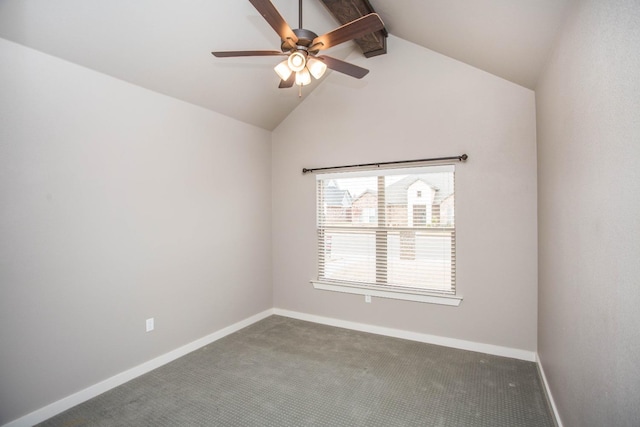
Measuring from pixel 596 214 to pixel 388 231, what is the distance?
2.36 m

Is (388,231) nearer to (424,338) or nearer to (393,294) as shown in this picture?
(393,294)

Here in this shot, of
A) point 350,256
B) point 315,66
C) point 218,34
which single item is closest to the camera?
Result: point 315,66

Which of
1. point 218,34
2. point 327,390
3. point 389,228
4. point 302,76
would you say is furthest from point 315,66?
point 327,390

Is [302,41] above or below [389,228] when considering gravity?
above

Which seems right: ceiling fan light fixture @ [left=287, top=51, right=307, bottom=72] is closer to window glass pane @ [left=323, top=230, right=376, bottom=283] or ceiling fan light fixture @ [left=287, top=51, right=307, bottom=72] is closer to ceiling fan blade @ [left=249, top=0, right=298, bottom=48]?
ceiling fan blade @ [left=249, top=0, right=298, bottom=48]

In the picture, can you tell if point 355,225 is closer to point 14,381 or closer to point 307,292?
point 307,292

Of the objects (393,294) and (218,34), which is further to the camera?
(393,294)

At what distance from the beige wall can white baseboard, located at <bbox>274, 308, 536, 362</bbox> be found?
0.05 meters

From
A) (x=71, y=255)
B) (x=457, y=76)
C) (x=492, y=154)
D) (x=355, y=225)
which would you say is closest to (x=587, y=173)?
(x=492, y=154)

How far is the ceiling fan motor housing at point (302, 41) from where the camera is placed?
200cm

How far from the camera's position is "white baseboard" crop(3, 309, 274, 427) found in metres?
2.19

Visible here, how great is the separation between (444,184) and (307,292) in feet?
7.20

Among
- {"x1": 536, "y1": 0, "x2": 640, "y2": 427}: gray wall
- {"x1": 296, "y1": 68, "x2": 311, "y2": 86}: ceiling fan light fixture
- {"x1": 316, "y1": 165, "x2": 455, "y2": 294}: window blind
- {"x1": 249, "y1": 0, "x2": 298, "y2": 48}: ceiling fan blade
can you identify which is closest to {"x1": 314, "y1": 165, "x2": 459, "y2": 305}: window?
{"x1": 316, "y1": 165, "x2": 455, "y2": 294}: window blind

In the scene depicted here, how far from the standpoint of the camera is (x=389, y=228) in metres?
3.69
